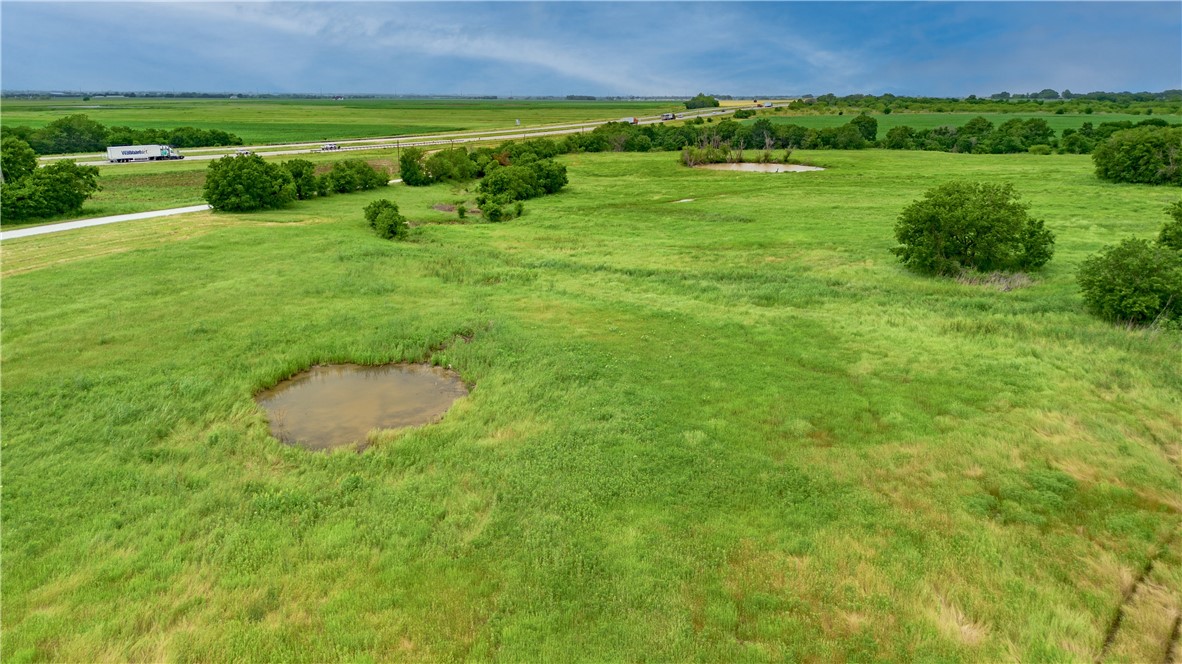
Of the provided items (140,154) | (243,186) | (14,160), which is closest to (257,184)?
(243,186)

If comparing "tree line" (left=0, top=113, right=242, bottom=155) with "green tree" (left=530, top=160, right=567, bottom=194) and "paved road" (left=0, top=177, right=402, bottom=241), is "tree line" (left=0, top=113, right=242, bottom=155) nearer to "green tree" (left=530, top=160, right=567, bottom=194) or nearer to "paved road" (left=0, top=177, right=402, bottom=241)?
"paved road" (left=0, top=177, right=402, bottom=241)

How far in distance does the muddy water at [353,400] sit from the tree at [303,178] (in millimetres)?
40526

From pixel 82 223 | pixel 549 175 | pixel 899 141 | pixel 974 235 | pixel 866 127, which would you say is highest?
pixel 866 127

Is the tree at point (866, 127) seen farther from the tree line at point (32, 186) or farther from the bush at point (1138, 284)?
the tree line at point (32, 186)

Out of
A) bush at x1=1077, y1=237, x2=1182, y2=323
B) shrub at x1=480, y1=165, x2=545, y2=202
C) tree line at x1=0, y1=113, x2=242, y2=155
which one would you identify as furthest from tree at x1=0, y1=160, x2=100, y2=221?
bush at x1=1077, y1=237, x2=1182, y2=323

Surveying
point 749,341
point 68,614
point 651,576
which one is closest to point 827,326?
point 749,341

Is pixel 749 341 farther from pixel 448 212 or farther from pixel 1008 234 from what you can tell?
pixel 448 212

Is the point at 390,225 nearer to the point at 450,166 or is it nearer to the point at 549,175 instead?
the point at 549,175

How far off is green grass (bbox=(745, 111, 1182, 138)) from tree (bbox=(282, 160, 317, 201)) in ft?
352

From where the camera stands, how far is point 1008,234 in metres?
29.9

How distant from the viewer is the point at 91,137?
91375mm

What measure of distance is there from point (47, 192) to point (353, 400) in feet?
143

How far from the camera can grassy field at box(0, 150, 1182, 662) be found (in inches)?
382

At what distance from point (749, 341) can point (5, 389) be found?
2470 centimetres
